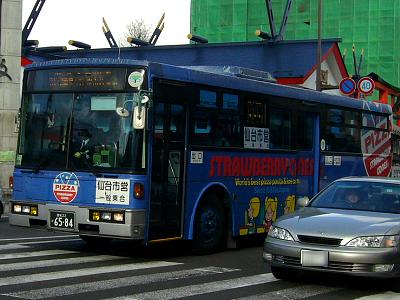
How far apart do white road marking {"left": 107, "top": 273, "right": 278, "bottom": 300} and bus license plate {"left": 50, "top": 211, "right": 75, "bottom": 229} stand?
2696 mm

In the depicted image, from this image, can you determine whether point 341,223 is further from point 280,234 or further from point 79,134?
point 79,134

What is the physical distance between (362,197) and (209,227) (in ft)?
9.70

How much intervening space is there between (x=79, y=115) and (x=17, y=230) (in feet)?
18.5

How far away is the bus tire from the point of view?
1145cm

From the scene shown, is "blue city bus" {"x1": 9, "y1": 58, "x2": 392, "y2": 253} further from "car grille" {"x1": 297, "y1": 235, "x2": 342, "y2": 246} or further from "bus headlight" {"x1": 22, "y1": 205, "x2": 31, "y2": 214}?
"car grille" {"x1": 297, "y1": 235, "x2": 342, "y2": 246}

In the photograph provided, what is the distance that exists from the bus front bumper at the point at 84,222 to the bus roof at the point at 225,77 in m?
2.27

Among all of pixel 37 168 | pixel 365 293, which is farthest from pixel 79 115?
pixel 365 293

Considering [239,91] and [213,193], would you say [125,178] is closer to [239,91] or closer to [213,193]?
[213,193]

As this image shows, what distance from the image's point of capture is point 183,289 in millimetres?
8445

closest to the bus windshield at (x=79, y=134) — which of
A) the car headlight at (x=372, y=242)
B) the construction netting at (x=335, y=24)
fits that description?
the car headlight at (x=372, y=242)

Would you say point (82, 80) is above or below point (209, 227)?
above

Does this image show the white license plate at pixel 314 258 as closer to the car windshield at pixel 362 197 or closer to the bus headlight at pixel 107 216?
the car windshield at pixel 362 197

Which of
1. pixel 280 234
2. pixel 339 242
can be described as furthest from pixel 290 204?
pixel 339 242

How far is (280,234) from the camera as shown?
28.9 feet
